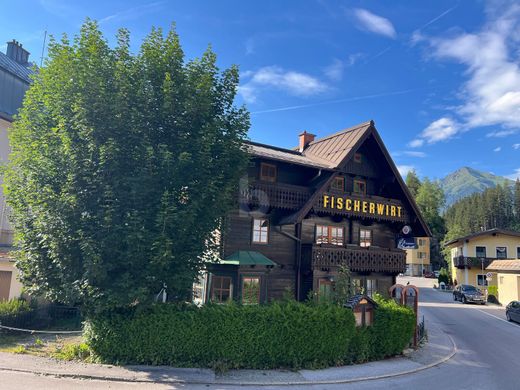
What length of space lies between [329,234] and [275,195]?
503 centimetres

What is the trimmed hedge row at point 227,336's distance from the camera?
12.8 m

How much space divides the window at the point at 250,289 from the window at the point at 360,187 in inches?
360

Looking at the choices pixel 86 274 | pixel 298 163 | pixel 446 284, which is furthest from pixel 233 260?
pixel 446 284

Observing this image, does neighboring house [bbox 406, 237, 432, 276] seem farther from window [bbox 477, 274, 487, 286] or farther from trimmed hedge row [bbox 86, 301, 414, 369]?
trimmed hedge row [bbox 86, 301, 414, 369]

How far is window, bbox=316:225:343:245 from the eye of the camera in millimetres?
22589

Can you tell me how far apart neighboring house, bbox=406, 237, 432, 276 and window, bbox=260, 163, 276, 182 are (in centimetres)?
7341

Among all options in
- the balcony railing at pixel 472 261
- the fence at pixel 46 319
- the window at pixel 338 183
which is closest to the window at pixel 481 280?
the balcony railing at pixel 472 261

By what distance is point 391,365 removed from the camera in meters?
14.9

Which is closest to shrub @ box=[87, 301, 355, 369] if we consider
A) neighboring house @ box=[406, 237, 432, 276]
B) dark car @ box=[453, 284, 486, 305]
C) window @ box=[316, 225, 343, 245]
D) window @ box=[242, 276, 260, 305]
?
window @ box=[242, 276, 260, 305]

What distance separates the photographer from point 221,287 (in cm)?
1933

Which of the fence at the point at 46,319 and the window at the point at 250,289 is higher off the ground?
the window at the point at 250,289

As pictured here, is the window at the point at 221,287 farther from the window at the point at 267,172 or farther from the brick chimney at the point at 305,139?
the brick chimney at the point at 305,139

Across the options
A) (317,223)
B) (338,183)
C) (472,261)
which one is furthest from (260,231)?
(472,261)

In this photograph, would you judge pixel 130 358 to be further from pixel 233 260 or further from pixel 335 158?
pixel 335 158
